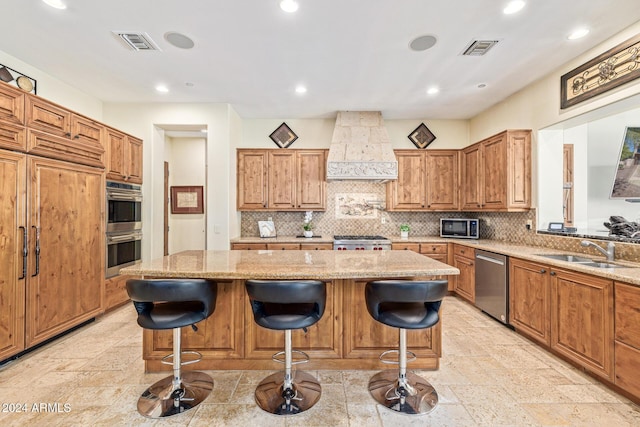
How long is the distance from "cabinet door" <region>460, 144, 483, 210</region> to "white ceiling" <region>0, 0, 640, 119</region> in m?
0.82

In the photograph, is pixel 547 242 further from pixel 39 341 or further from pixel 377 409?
pixel 39 341

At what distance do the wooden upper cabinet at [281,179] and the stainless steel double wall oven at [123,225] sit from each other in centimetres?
151

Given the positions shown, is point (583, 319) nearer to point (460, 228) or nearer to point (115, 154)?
point (460, 228)

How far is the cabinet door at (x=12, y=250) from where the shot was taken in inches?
95.9

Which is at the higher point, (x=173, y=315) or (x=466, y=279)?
(x=173, y=315)

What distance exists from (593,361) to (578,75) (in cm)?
284

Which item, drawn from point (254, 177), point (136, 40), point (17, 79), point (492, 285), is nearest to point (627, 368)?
point (492, 285)

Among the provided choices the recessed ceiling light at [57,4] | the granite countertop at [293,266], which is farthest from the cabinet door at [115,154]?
the granite countertop at [293,266]

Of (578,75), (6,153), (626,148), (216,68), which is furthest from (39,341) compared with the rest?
(626,148)

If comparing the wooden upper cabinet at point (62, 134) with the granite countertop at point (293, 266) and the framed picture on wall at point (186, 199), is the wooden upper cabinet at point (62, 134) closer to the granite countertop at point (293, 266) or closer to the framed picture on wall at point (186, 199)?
the granite countertop at point (293, 266)

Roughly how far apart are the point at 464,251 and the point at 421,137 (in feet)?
7.33

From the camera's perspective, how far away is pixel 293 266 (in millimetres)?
2201

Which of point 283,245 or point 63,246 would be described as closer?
point 63,246

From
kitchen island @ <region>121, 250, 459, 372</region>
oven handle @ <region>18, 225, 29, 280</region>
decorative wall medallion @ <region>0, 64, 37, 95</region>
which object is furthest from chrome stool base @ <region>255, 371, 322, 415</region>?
decorative wall medallion @ <region>0, 64, 37, 95</region>
